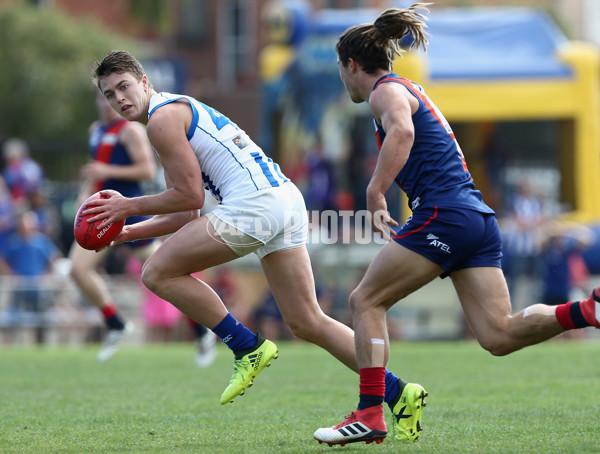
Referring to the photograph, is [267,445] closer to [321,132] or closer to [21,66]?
[321,132]

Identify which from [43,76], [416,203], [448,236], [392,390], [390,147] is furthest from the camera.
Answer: [43,76]

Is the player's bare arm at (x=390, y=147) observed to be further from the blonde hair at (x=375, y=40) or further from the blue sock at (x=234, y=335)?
the blue sock at (x=234, y=335)

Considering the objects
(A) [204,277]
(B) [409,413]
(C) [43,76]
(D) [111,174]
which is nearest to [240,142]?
(B) [409,413]

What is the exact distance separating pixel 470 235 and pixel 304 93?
14230 millimetres

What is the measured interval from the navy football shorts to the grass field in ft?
3.03

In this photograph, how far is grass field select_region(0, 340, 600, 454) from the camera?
536 cm

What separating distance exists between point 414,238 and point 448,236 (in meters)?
0.17

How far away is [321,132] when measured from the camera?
18984 millimetres

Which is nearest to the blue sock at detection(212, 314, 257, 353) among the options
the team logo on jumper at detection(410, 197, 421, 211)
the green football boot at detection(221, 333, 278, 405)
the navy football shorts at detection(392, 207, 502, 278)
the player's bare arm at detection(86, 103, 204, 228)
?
the green football boot at detection(221, 333, 278, 405)

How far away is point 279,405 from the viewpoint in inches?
280

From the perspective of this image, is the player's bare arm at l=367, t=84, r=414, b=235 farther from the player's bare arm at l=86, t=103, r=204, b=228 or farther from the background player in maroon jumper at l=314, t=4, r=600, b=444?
the player's bare arm at l=86, t=103, r=204, b=228

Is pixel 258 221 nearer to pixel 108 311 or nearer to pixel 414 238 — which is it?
pixel 414 238

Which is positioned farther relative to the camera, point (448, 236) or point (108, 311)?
point (108, 311)

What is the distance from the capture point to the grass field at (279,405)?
17.6ft
